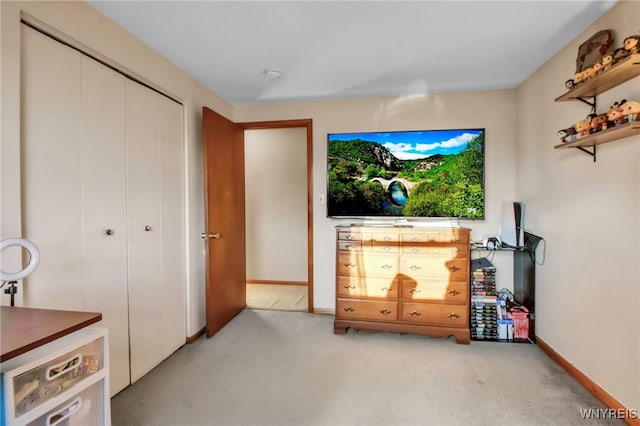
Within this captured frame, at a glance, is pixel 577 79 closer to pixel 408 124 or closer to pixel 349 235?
pixel 408 124

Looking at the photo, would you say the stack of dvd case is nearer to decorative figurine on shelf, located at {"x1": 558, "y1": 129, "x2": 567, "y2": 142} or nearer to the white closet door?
decorative figurine on shelf, located at {"x1": 558, "y1": 129, "x2": 567, "y2": 142}

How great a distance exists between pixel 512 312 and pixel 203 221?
301 cm

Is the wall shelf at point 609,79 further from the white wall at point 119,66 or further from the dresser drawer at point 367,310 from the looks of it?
the white wall at point 119,66

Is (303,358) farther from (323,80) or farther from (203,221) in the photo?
(323,80)

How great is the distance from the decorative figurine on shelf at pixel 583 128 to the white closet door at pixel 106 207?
115 inches

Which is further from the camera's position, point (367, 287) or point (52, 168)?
point (367, 287)

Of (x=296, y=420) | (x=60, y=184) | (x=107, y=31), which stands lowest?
(x=296, y=420)

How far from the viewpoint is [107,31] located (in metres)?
1.92

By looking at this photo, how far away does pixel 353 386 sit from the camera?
211 cm

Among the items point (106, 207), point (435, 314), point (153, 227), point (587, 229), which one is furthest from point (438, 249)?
point (106, 207)

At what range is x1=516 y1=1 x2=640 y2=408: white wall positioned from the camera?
1.73 m

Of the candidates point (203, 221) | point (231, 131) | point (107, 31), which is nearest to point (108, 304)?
point (203, 221)

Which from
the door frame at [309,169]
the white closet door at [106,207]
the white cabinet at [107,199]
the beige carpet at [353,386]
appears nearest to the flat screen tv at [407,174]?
the door frame at [309,169]

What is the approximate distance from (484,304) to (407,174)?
1.44 m
